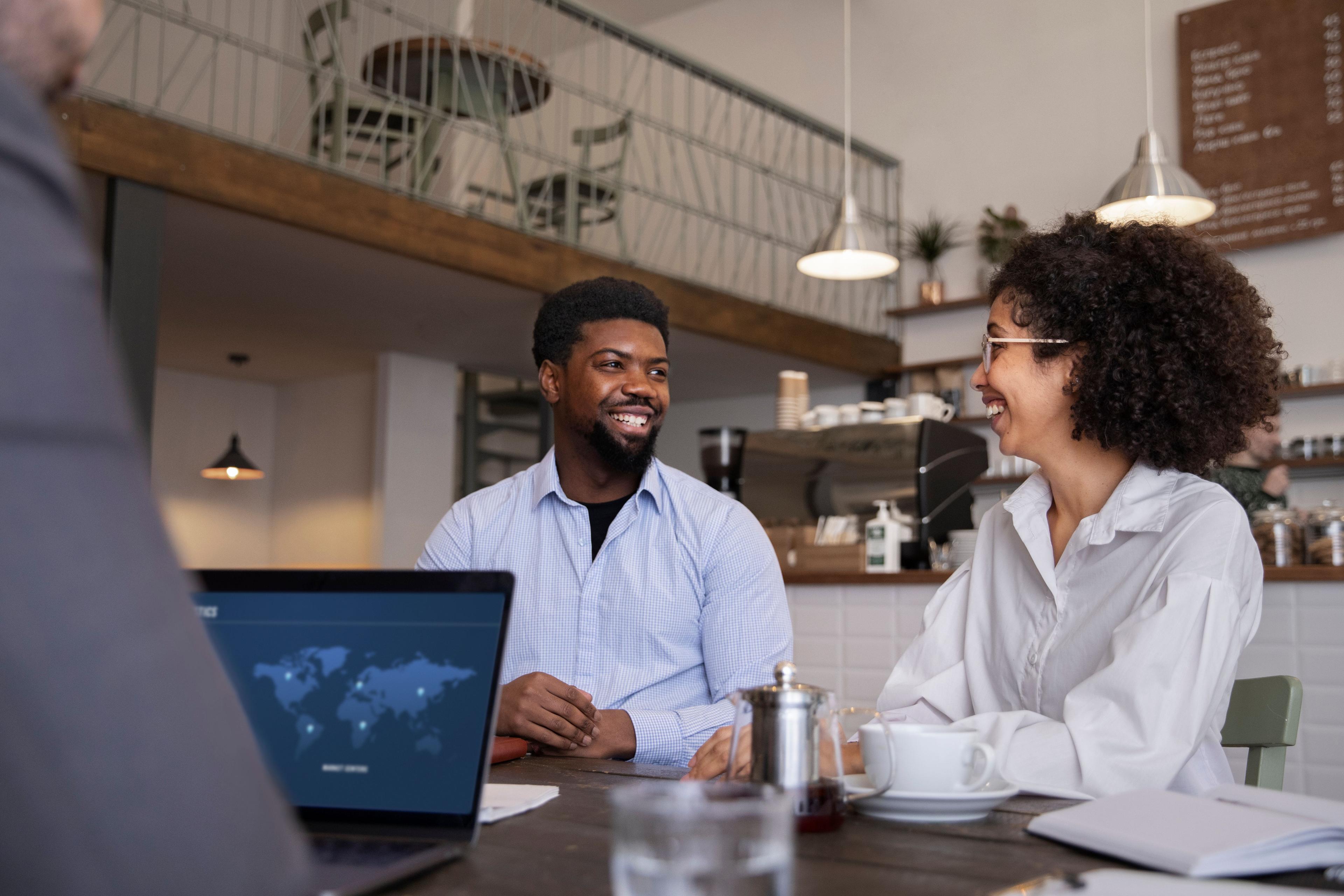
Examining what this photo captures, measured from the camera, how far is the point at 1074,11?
7051 mm

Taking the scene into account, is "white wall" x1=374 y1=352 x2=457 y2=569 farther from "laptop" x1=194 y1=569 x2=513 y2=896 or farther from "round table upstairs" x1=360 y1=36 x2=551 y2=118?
"laptop" x1=194 y1=569 x2=513 y2=896

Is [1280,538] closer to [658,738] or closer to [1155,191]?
[1155,191]

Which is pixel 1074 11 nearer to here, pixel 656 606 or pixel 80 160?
pixel 80 160

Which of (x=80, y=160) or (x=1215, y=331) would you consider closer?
(x=1215, y=331)

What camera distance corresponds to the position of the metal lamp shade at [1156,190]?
163 inches

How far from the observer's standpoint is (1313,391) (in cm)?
579

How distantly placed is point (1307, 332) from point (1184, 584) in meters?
5.62

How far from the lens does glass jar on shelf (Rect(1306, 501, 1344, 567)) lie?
3.15 meters

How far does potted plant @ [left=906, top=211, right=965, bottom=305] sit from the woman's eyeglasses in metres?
5.91

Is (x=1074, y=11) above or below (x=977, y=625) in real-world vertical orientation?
above

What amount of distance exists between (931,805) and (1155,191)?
12.3ft

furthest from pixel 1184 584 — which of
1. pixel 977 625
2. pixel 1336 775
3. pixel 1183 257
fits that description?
pixel 1336 775

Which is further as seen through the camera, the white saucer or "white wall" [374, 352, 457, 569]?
"white wall" [374, 352, 457, 569]

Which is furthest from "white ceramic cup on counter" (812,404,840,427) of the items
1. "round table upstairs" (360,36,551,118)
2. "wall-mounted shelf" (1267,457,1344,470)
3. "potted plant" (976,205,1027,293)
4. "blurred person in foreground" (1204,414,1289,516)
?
"potted plant" (976,205,1027,293)
